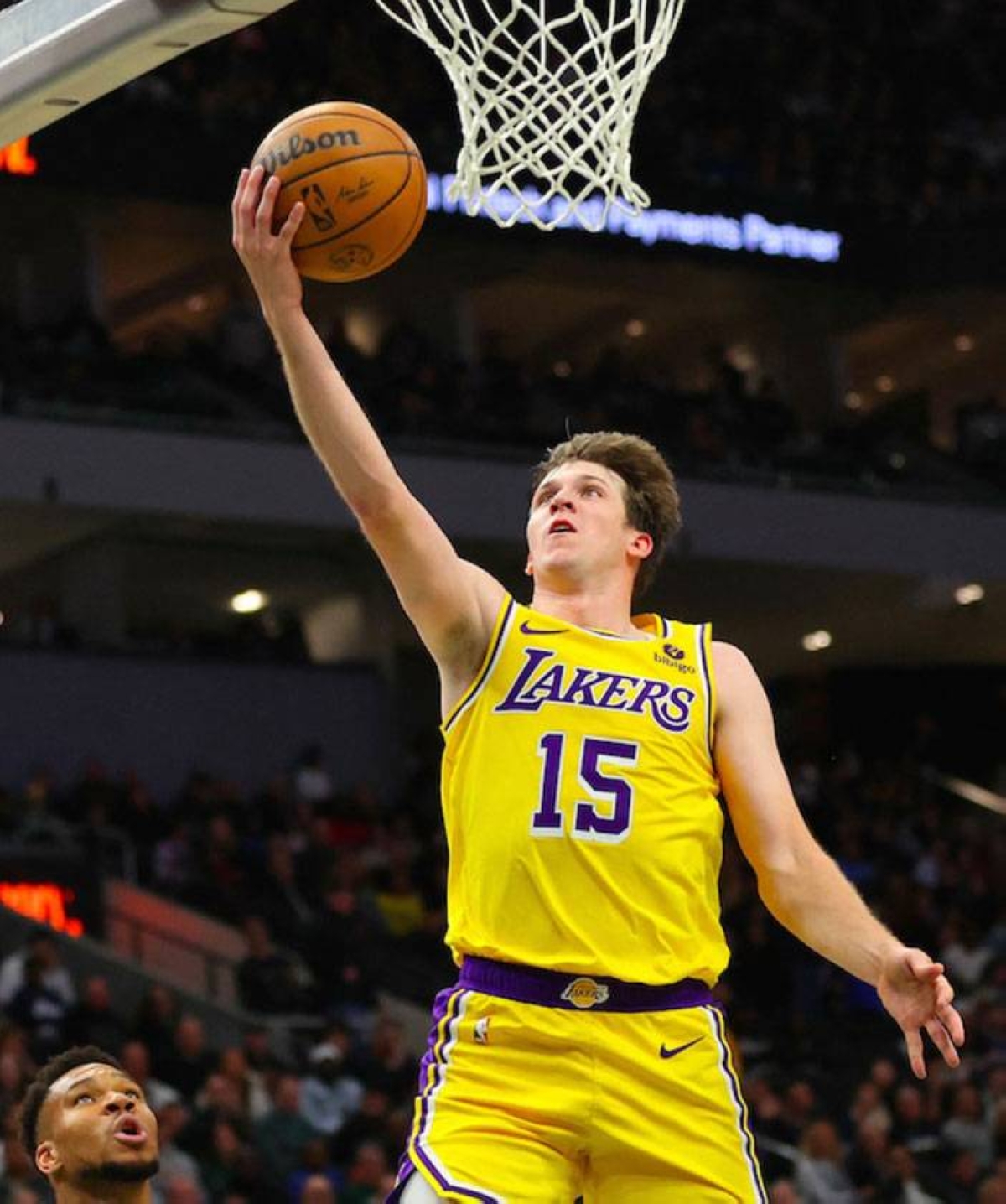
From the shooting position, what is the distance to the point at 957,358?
2822 centimetres

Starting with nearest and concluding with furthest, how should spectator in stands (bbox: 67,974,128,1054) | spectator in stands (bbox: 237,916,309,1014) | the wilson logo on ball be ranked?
the wilson logo on ball, spectator in stands (bbox: 67,974,128,1054), spectator in stands (bbox: 237,916,309,1014)

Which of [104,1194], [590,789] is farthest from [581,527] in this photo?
[104,1194]

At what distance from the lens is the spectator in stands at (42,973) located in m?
13.1

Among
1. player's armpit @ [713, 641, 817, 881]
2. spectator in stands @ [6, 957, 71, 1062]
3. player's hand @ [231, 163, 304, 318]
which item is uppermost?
player's hand @ [231, 163, 304, 318]

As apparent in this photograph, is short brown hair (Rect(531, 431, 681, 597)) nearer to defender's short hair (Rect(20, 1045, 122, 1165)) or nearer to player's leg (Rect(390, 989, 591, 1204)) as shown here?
player's leg (Rect(390, 989, 591, 1204))

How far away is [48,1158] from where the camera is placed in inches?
199

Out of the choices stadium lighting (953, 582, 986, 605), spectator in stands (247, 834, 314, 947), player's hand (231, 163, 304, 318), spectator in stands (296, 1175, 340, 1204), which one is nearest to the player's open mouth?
player's hand (231, 163, 304, 318)

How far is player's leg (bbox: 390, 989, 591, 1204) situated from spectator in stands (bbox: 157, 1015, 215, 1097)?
27.6 feet

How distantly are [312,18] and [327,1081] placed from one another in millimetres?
13626

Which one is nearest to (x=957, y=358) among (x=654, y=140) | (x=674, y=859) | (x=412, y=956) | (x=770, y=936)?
(x=654, y=140)

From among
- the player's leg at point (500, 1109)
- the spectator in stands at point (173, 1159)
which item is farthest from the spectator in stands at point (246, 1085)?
the player's leg at point (500, 1109)

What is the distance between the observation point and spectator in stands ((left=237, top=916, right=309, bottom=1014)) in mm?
15047

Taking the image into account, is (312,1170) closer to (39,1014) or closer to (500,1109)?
(39,1014)

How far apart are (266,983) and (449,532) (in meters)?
6.38
